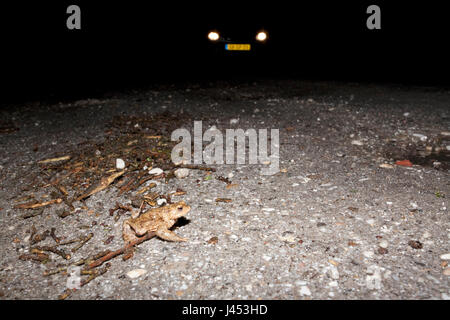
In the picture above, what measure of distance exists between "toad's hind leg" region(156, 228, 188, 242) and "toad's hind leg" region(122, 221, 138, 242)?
0.21m

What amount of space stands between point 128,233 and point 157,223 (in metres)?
0.24

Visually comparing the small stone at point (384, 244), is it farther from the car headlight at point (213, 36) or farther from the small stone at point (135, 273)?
the car headlight at point (213, 36)

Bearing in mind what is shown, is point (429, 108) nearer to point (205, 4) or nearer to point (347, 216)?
point (347, 216)

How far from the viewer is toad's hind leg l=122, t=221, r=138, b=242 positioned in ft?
8.04

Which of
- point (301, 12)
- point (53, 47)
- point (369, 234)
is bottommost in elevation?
point (369, 234)

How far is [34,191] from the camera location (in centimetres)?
328

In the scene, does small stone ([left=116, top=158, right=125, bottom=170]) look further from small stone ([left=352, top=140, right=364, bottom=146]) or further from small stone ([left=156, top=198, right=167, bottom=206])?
small stone ([left=352, top=140, right=364, bottom=146])

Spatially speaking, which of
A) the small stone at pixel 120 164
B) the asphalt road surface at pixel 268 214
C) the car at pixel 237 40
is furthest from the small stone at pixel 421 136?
the car at pixel 237 40

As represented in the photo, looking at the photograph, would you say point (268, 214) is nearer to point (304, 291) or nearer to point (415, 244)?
point (304, 291)

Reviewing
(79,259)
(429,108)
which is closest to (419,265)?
(79,259)

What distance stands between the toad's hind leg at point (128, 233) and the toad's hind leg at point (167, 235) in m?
0.21

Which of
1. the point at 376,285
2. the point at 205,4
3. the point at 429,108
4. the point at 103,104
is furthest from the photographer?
the point at 205,4

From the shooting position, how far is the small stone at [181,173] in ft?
Result: 11.1
